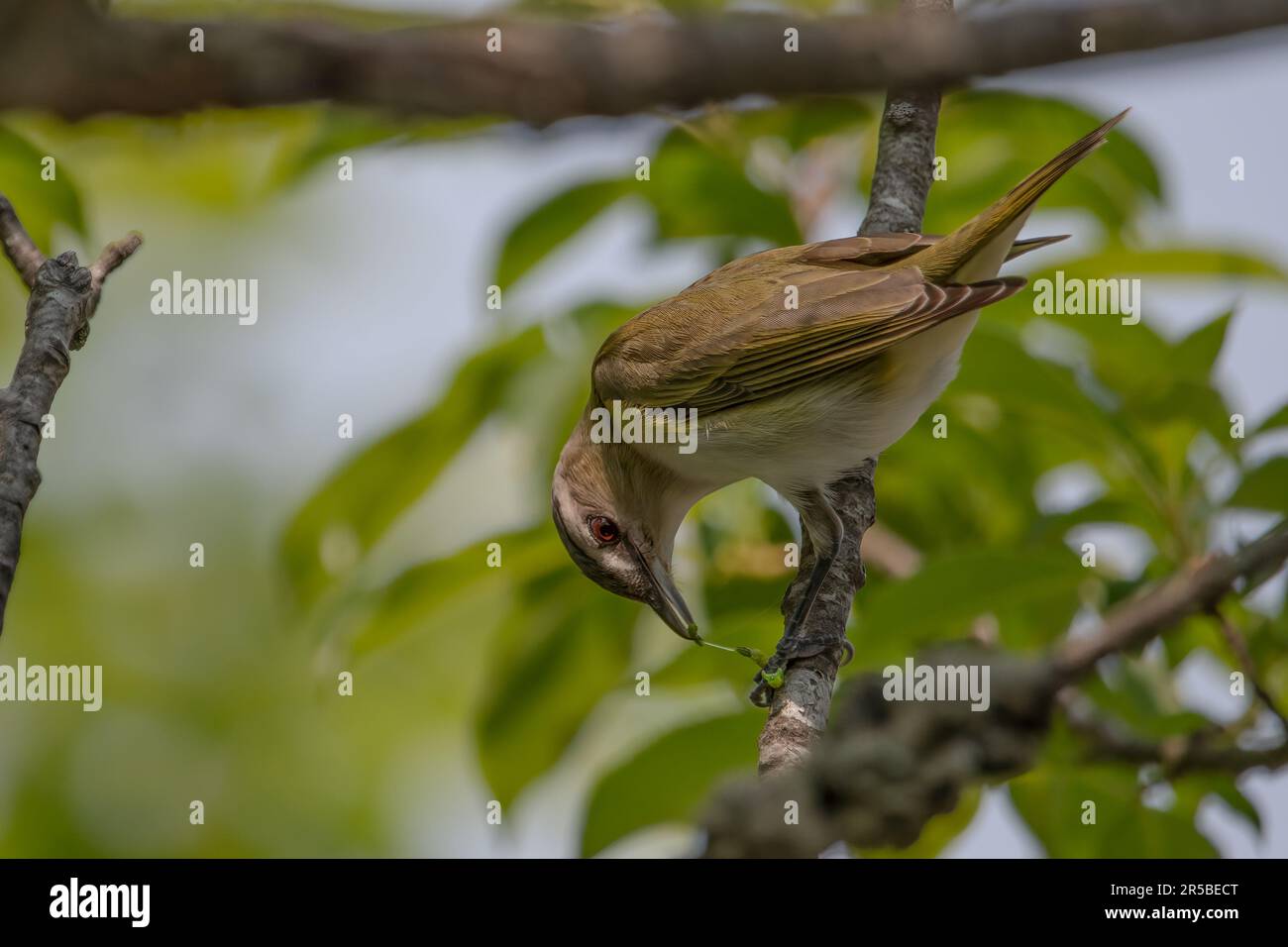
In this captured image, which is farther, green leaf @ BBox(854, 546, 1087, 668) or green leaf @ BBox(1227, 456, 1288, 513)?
green leaf @ BBox(1227, 456, 1288, 513)

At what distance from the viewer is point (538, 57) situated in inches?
27.4

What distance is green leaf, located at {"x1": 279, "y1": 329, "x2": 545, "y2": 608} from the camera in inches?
157

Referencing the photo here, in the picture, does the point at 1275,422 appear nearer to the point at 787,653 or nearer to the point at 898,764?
the point at 787,653

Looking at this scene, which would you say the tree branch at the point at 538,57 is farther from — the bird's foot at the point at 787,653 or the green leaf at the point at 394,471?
the green leaf at the point at 394,471

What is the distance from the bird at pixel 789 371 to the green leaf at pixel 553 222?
404 mm

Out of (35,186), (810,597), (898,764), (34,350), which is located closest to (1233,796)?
(810,597)

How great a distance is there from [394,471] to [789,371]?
1328 mm

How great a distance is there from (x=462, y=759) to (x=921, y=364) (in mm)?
6879

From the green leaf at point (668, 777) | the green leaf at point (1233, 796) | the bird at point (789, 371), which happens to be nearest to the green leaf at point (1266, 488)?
the green leaf at point (1233, 796)

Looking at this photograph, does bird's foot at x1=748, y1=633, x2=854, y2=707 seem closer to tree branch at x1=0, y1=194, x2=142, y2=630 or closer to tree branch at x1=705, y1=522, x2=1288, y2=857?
tree branch at x1=705, y1=522, x2=1288, y2=857

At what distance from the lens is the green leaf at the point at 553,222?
4223 millimetres

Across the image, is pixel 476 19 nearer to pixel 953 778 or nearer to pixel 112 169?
pixel 953 778

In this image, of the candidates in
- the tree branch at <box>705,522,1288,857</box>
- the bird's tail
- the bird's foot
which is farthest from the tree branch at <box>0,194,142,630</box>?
the bird's tail

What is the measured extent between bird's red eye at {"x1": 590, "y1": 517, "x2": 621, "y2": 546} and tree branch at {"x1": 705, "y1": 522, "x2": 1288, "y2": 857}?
2708mm
